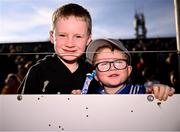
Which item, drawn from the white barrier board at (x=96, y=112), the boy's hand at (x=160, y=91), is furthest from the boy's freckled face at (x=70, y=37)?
the boy's hand at (x=160, y=91)

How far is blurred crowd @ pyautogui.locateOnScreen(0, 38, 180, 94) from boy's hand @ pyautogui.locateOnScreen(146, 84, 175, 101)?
4 cm

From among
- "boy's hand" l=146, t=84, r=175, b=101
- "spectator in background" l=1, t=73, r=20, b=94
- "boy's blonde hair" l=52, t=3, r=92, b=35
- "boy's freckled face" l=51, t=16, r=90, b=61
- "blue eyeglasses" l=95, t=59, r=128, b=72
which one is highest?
"boy's blonde hair" l=52, t=3, r=92, b=35

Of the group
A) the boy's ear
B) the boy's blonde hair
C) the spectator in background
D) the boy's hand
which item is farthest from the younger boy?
the spectator in background

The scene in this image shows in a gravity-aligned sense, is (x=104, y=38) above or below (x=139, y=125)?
above

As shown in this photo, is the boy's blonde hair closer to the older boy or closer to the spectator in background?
the older boy

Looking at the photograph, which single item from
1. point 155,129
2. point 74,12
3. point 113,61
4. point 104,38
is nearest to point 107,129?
point 155,129

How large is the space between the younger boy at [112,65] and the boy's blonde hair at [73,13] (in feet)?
0.49

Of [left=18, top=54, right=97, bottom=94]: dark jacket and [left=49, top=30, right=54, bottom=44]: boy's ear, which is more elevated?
[left=49, top=30, right=54, bottom=44]: boy's ear

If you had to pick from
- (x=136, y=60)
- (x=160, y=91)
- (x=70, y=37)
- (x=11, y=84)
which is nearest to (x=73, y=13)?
(x=70, y=37)

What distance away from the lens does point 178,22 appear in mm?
2301

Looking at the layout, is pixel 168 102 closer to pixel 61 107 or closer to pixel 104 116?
pixel 104 116

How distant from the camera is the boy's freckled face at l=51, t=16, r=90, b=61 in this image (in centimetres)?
231

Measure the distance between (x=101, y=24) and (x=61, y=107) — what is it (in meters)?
0.68

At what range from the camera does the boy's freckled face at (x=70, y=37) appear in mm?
2312
